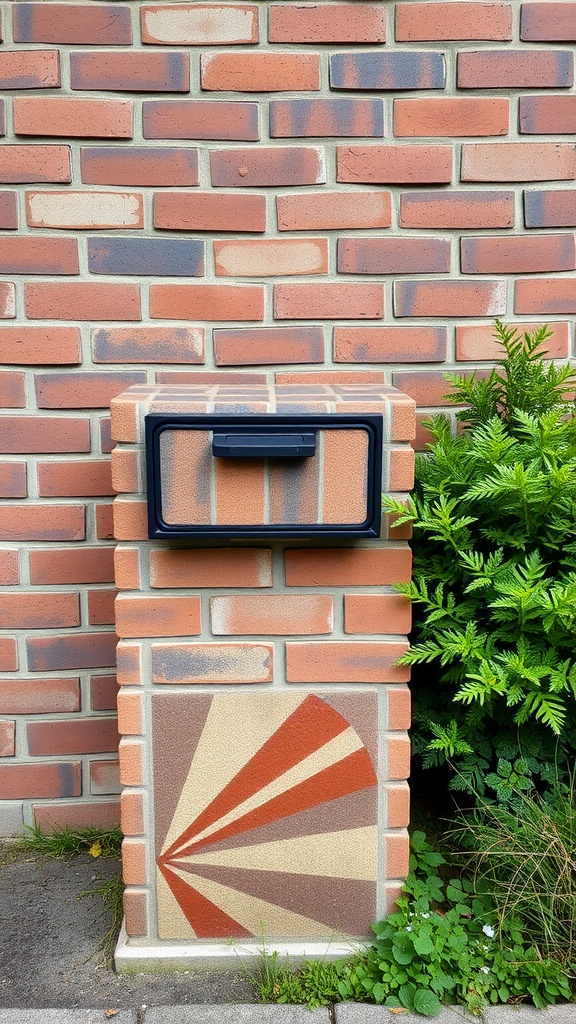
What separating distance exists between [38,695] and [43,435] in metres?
0.74

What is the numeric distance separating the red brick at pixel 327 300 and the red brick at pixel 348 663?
867 millimetres

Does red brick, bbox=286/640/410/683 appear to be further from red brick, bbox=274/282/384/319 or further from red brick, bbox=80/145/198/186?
red brick, bbox=80/145/198/186

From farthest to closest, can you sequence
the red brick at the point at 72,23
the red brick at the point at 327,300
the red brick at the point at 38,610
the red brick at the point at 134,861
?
the red brick at the point at 38,610 < the red brick at the point at 327,300 < the red brick at the point at 72,23 < the red brick at the point at 134,861

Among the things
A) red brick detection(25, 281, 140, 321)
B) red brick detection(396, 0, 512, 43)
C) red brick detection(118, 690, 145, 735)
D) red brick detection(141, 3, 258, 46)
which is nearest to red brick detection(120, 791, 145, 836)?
red brick detection(118, 690, 145, 735)

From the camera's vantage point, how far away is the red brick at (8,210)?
2.04m

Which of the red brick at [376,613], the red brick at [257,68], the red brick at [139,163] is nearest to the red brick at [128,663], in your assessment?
the red brick at [376,613]

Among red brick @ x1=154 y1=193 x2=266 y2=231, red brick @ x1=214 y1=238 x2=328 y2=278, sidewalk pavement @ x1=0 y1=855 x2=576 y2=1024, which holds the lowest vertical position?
sidewalk pavement @ x1=0 y1=855 x2=576 y2=1024

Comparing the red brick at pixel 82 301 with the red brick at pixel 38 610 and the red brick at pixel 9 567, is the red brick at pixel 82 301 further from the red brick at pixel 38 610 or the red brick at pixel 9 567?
the red brick at pixel 38 610

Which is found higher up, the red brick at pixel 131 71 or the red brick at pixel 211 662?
the red brick at pixel 131 71

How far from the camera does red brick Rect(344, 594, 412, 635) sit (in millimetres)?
1780

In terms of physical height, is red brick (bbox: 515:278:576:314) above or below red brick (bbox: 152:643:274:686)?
above

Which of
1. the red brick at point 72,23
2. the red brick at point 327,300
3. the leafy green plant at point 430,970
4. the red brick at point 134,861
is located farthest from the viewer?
the red brick at point 327,300

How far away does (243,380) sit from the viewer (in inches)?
83.1

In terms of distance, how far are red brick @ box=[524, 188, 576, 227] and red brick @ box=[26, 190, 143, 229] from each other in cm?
101
